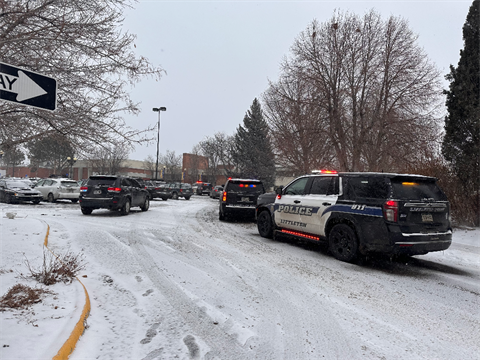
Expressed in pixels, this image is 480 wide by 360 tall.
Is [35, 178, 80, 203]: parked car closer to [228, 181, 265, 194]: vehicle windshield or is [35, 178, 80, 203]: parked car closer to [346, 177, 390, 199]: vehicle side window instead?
[228, 181, 265, 194]: vehicle windshield

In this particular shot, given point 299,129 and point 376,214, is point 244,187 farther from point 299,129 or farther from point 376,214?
point 299,129

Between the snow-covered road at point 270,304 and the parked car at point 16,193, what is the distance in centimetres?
1266

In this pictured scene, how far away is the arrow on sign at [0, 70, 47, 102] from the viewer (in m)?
3.54

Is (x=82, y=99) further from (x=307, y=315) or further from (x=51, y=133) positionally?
(x=307, y=315)

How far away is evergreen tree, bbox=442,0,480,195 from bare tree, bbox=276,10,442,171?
6636mm

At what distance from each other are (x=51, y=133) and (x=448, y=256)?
29.9 ft

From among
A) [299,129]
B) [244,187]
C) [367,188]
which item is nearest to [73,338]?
[367,188]

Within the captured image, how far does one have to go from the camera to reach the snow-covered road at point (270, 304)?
3.44m

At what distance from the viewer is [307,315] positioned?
14.1 feet

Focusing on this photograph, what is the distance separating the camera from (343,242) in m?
7.31

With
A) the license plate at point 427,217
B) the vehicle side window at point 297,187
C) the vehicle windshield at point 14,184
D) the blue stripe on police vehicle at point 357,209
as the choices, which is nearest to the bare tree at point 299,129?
the vehicle side window at point 297,187

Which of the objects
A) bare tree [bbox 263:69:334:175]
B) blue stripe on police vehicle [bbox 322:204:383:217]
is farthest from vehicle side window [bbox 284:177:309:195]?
bare tree [bbox 263:69:334:175]

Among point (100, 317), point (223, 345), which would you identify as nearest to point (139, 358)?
point (223, 345)

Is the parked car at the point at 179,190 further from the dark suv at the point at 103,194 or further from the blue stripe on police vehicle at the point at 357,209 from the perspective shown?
the blue stripe on police vehicle at the point at 357,209
